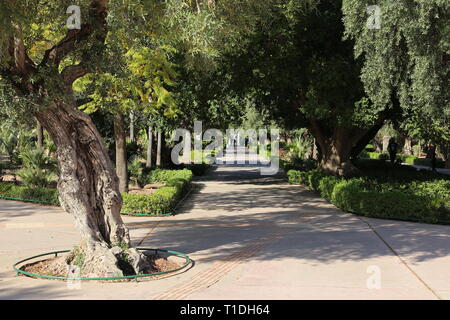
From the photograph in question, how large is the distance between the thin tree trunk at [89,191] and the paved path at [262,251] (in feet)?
2.74

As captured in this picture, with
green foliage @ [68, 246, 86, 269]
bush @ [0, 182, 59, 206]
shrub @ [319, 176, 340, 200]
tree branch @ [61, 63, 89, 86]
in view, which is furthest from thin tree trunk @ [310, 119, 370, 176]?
green foliage @ [68, 246, 86, 269]

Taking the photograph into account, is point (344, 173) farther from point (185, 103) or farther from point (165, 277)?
point (165, 277)

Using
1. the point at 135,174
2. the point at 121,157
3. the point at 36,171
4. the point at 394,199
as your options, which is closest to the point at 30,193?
the point at 36,171

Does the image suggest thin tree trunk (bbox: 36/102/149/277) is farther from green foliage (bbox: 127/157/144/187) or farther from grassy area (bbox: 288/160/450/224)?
green foliage (bbox: 127/157/144/187)

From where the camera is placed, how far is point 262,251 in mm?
10727

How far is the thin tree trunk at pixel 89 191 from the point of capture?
8938mm

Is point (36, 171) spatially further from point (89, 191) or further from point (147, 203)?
point (89, 191)

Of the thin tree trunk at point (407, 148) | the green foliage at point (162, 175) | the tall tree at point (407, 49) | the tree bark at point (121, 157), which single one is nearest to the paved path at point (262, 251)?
the tree bark at point (121, 157)

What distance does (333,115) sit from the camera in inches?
782

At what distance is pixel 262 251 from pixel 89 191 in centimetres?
367

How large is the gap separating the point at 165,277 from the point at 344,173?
17.0 meters

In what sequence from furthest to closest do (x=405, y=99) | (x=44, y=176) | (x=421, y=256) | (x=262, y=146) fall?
1. (x=262, y=146)
2. (x=44, y=176)
3. (x=405, y=99)
4. (x=421, y=256)

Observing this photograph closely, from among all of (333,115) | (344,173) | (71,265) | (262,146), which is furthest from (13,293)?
(262,146)

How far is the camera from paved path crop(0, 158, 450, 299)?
784 centimetres
